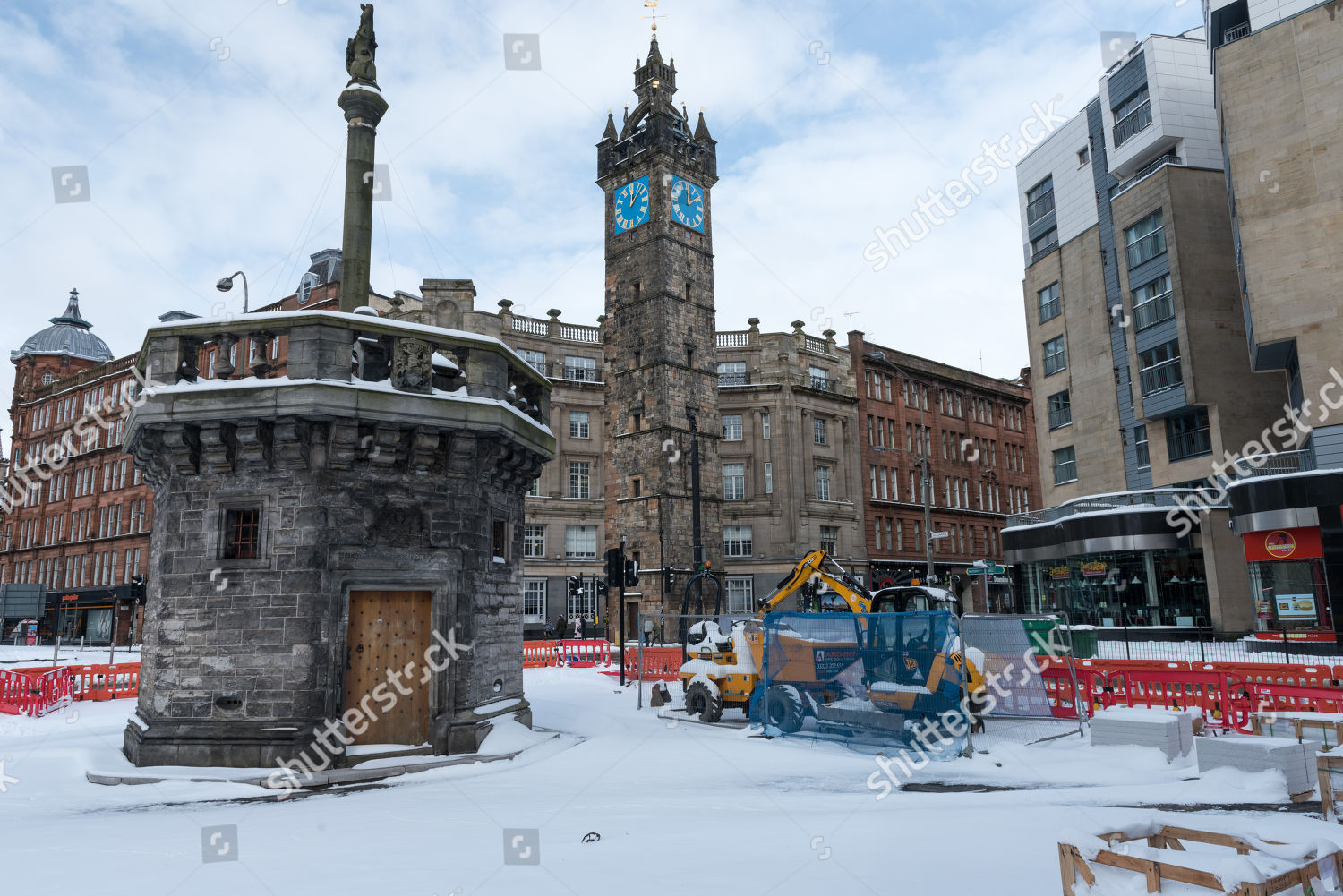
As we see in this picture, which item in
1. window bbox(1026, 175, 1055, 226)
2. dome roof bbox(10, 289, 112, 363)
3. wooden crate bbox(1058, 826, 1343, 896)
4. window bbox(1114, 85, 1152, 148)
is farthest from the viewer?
dome roof bbox(10, 289, 112, 363)

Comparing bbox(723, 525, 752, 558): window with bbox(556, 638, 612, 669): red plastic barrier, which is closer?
bbox(556, 638, 612, 669): red plastic barrier

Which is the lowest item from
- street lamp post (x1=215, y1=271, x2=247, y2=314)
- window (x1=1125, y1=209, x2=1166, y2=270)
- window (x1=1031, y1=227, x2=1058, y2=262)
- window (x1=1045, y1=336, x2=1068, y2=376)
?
street lamp post (x1=215, y1=271, x2=247, y2=314)

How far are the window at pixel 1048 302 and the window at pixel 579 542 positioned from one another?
90.7ft

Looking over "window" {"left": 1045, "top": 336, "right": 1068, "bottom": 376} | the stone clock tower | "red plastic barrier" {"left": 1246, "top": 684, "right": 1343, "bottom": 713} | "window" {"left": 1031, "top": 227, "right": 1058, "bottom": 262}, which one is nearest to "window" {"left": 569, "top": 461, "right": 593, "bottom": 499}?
the stone clock tower

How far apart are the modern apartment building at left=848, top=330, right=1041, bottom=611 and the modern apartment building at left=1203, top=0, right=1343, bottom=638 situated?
2590 cm

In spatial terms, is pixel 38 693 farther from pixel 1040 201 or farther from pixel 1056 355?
pixel 1040 201

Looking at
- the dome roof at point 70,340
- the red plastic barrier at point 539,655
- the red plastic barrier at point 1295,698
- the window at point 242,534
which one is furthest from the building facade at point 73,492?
the red plastic barrier at point 1295,698

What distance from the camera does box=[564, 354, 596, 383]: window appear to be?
52.5m

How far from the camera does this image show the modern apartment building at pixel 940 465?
5778 centimetres

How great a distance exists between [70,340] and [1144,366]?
76372 mm

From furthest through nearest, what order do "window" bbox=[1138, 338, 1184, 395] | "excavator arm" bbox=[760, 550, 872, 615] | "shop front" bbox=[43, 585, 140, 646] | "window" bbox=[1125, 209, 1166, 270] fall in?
"shop front" bbox=[43, 585, 140, 646]
"window" bbox=[1125, 209, 1166, 270]
"window" bbox=[1138, 338, 1184, 395]
"excavator arm" bbox=[760, 550, 872, 615]

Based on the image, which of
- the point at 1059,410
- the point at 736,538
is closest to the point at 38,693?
the point at 736,538

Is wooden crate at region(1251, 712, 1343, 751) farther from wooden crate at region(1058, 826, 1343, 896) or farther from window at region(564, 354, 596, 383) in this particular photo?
window at region(564, 354, 596, 383)

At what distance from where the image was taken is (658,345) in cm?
4156
